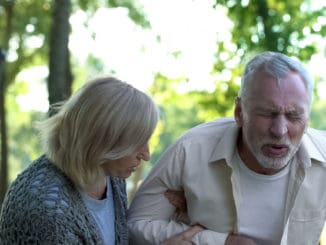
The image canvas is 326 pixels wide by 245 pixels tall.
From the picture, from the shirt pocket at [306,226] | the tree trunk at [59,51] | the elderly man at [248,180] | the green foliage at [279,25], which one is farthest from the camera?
the green foliage at [279,25]

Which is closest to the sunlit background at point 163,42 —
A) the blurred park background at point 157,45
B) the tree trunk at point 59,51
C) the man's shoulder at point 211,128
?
the blurred park background at point 157,45

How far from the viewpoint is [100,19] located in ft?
34.2

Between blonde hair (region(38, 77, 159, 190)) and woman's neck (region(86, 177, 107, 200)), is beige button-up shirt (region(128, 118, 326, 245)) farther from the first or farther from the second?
blonde hair (region(38, 77, 159, 190))

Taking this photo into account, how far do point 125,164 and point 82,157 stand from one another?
0.19 m

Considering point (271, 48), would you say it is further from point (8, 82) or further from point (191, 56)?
point (8, 82)

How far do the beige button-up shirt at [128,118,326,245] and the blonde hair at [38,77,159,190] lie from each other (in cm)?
48

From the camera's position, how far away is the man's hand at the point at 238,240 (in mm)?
2785

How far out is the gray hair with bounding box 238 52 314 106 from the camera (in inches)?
106

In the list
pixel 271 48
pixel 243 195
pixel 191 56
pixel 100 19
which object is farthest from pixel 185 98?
pixel 243 195

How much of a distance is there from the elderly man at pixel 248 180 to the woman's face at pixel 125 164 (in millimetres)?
380

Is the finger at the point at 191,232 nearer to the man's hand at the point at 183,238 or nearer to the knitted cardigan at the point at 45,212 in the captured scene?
the man's hand at the point at 183,238

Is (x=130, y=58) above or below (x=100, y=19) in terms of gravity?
below

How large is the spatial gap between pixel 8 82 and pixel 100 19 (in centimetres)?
259

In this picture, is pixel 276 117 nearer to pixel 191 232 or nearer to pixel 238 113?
pixel 238 113
